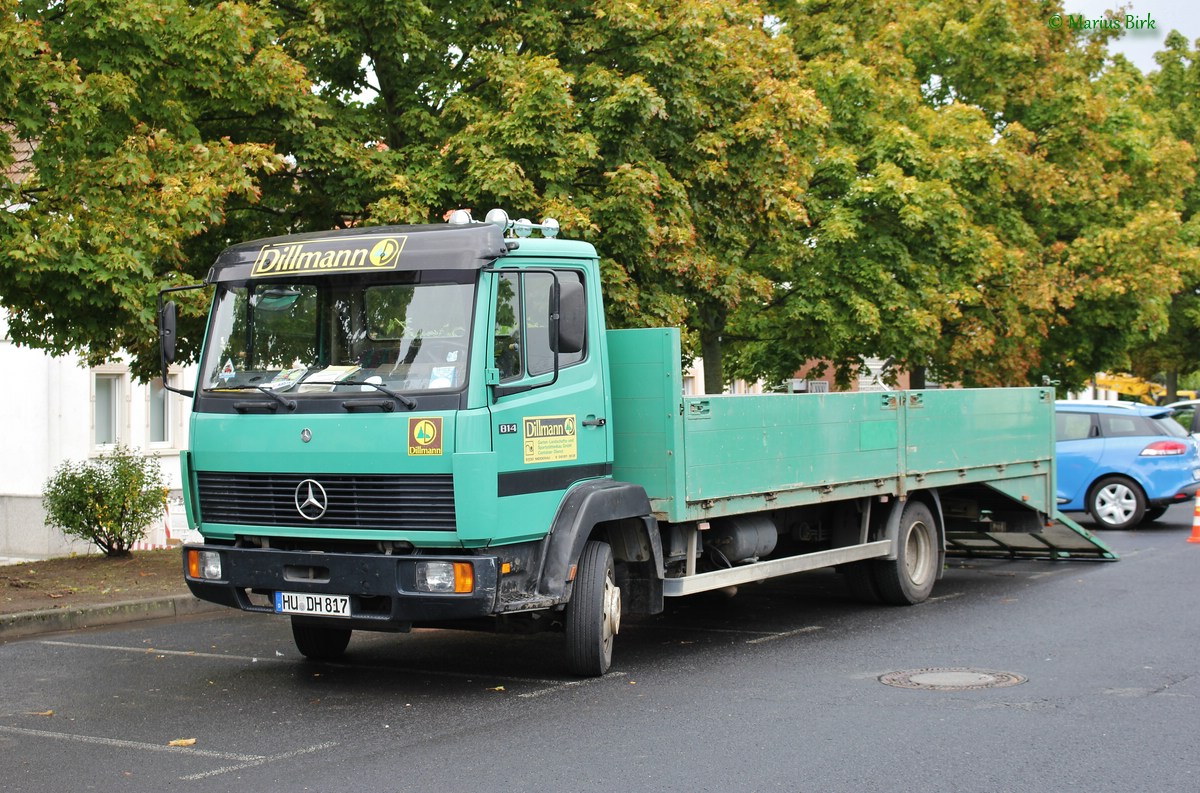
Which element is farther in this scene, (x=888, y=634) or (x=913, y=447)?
(x=913, y=447)

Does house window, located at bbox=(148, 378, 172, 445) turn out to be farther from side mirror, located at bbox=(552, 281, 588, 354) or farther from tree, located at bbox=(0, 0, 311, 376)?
side mirror, located at bbox=(552, 281, 588, 354)

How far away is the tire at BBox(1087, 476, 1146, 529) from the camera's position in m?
19.8

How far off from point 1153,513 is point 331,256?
1603 cm

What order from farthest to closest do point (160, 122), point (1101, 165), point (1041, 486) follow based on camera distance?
1. point (1101, 165)
2. point (1041, 486)
3. point (160, 122)

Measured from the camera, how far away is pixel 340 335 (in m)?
8.32

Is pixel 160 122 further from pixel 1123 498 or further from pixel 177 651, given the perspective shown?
pixel 1123 498

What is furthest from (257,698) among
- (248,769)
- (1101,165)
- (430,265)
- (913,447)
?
(1101,165)

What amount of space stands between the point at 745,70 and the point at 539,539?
29.1 feet

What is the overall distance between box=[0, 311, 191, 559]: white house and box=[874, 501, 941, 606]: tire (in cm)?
1303

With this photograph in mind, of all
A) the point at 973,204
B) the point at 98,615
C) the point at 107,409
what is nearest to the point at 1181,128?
the point at 973,204

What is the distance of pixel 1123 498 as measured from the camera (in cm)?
1992

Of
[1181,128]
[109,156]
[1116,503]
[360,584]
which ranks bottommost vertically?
[1116,503]

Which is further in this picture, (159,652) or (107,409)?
(107,409)

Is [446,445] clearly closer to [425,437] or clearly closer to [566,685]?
[425,437]
